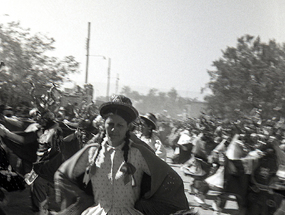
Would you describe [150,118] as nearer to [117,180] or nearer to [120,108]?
[120,108]

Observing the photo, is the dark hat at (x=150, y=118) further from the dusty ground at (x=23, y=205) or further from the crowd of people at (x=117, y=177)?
the crowd of people at (x=117, y=177)

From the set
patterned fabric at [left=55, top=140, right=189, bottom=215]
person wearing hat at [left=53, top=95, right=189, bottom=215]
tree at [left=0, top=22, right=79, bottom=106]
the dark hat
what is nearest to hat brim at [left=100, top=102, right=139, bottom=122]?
person wearing hat at [left=53, top=95, right=189, bottom=215]

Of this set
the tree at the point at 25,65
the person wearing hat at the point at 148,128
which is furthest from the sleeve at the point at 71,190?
the tree at the point at 25,65

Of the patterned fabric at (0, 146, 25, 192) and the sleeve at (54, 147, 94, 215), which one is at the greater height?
the sleeve at (54, 147, 94, 215)

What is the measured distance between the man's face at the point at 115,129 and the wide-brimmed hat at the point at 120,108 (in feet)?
0.19

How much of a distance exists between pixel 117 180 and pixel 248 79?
37581 millimetres

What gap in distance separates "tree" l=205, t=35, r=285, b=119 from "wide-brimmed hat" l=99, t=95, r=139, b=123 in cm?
2987

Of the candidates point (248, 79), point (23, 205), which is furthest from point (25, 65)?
point (248, 79)

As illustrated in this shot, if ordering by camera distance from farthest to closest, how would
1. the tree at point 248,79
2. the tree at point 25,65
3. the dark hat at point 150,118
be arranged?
1. the tree at point 248,79
2. the tree at point 25,65
3. the dark hat at point 150,118

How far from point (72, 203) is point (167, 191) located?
76 centimetres

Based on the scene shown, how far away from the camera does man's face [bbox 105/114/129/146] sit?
10.1 feet

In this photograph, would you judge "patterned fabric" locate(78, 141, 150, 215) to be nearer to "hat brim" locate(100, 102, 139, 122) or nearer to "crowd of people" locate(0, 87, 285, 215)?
"crowd of people" locate(0, 87, 285, 215)

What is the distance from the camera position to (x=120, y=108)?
10.4ft

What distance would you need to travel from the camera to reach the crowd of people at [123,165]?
2.96m
